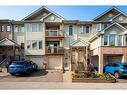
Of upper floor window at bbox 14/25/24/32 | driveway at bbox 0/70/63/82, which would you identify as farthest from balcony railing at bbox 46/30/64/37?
driveway at bbox 0/70/63/82

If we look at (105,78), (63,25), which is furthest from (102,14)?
(105,78)

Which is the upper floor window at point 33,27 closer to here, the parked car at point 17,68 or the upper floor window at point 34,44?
the upper floor window at point 34,44

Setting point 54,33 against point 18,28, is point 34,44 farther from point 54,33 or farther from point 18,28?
point 18,28

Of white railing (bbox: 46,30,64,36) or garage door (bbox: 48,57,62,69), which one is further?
garage door (bbox: 48,57,62,69)

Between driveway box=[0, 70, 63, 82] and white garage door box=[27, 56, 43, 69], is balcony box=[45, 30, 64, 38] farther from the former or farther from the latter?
driveway box=[0, 70, 63, 82]

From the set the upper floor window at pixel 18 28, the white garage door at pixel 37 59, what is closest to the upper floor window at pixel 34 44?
the white garage door at pixel 37 59

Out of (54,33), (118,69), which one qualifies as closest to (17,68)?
(118,69)

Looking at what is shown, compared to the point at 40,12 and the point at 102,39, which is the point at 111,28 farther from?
the point at 40,12

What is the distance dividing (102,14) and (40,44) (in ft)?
33.2

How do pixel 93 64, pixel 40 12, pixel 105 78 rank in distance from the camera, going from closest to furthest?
1. pixel 105 78
2. pixel 93 64
3. pixel 40 12

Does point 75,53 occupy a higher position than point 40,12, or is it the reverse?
point 40,12
